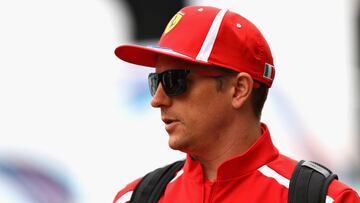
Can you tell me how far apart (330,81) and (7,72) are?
1.73 metres

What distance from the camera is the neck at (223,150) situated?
2.66 m

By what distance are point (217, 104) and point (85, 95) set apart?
2406mm

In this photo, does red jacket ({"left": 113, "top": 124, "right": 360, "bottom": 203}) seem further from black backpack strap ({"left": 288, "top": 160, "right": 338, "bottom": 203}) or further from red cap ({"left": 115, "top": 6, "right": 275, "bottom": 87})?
red cap ({"left": 115, "top": 6, "right": 275, "bottom": 87})

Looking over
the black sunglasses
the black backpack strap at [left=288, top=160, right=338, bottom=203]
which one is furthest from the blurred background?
the black backpack strap at [left=288, top=160, right=338, bottom=203]

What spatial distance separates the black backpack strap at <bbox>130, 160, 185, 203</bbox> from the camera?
107 inches

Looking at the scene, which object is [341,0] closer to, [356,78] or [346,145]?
[356,78]

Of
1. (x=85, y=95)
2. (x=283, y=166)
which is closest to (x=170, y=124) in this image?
(x=283, y=166)

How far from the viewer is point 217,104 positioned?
2.62 meters

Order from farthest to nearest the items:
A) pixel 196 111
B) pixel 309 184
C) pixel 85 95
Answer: pixel 85 95 < pixel 196 111 < pixel 309 184

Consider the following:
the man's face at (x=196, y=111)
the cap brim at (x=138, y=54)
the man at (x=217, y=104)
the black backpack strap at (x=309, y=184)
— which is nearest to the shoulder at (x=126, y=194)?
the man at (x=217, y=104)

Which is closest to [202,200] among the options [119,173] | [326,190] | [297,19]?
[326,190]

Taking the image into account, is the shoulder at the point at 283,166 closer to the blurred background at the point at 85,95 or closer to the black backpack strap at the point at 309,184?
the black backpack strap at the point at 309,184

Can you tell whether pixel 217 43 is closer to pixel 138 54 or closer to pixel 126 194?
pixel 138 54

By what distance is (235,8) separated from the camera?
202 inches
